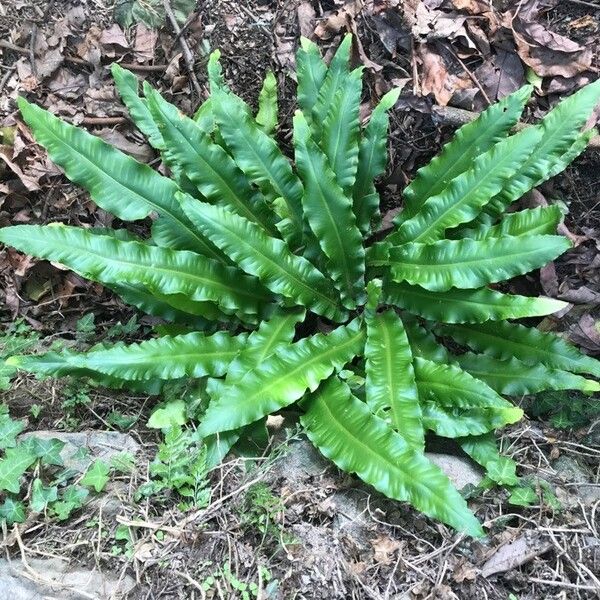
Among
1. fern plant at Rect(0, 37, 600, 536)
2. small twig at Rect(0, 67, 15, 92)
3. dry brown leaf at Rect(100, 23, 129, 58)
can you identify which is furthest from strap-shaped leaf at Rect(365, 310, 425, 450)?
small twig at Rect(0, 67, 15, 92)

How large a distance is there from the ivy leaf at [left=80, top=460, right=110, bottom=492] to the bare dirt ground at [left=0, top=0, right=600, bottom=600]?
0.07 metres

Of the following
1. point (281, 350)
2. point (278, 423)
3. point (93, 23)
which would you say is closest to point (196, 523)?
point (278, 423)

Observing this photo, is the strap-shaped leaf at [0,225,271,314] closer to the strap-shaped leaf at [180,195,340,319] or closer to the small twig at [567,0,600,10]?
the strap-shaped leaf at [180,195,340,319]

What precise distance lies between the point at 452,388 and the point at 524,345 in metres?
0.45

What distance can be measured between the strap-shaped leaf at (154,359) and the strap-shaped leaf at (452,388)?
805mm

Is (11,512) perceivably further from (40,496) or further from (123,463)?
(123,463)

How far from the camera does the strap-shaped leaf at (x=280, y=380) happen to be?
221cm

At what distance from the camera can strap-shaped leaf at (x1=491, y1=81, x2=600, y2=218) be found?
2.45 metres

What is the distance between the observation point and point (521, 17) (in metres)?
2.71

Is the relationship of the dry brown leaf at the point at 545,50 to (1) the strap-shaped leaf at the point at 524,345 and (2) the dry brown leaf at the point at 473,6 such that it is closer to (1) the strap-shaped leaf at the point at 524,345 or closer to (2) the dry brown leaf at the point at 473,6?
(2) the dry brown leaf at the point at 473,6

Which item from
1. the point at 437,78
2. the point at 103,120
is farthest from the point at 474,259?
the point at 103,120

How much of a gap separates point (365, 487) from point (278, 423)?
46 centimetres

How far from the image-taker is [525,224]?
2.50m

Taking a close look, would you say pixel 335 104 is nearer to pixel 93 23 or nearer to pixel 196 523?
pixel 93 23
